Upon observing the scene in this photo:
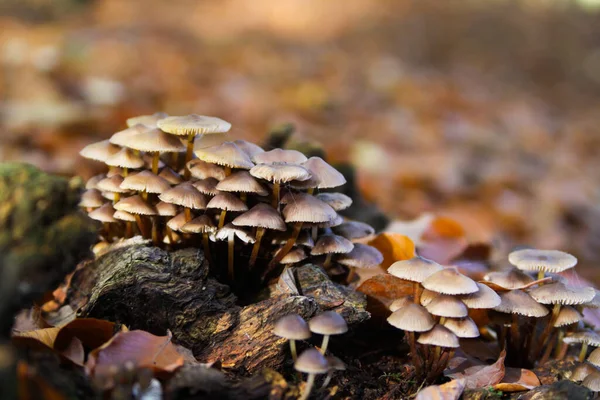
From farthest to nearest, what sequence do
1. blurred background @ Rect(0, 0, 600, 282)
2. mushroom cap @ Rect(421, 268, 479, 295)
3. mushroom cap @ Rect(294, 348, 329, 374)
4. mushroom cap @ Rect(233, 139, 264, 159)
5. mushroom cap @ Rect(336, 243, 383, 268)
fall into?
blurred background @ Rect(0, 0, 600, 282)
mushroom cap @ Rect(336, 243, 383, 268)
mushroom cap @ Rect(233, 139, 264, 159)
mushroom cap @ Rect(421, 268, 479, 295)
mushroom cap @ Rect(294, 348, 329, 374)

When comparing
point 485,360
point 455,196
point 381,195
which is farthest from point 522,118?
point 485,360

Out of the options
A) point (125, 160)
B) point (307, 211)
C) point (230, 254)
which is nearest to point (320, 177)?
point (307, 211)

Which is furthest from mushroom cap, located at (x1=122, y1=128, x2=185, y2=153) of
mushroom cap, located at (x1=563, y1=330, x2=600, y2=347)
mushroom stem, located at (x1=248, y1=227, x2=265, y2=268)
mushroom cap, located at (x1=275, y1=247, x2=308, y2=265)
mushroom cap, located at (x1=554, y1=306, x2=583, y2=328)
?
mushroom cap, located at (x1=563, y1=330, x2=600, y2=347)

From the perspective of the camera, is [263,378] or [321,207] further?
[321,207]

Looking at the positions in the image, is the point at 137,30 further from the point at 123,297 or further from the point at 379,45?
the point at 123,297

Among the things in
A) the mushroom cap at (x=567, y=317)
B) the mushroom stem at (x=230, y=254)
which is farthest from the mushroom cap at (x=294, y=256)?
the mushroom cap at (x=567, y=317)

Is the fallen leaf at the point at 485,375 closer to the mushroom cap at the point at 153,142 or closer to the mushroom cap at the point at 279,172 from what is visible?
the mushroom cap at the point at 279,172

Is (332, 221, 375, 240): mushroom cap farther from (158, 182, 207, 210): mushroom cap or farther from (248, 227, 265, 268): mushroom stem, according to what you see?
(158, 182, 207, 210): mushroom cap
